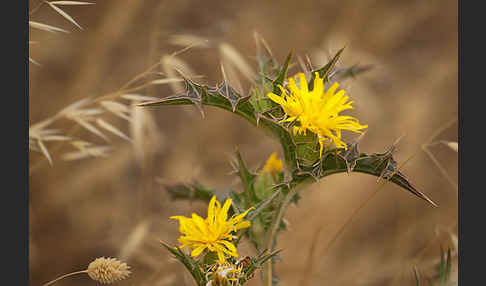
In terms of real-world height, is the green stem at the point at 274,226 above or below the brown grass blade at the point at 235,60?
below

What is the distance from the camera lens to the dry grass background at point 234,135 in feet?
5.03

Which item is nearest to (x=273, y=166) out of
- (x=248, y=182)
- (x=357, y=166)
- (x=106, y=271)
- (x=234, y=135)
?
(x=248, y=182)

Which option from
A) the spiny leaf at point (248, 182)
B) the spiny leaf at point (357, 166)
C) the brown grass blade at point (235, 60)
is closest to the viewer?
the spiny leaf at point (357, 166)

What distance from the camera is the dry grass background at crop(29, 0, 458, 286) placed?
1.53m

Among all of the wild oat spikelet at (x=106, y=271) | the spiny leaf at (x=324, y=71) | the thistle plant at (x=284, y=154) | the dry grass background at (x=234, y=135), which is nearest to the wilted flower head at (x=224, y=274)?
the thistle plant at (x=284, y=154)

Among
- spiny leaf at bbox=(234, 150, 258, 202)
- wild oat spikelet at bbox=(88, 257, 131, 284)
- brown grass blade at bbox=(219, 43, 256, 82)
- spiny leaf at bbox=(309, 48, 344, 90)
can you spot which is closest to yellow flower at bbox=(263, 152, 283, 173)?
spiny leaf at bbox=(234, 150, 258, 202)

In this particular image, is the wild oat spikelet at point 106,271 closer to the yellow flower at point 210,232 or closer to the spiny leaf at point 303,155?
the yellow flower at point 210,232

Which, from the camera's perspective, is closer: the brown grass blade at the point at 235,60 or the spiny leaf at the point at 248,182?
the spiny leaf at the point at 248,182

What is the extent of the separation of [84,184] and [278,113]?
3.27ft

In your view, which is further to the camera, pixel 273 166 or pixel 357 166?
pixel 273 166

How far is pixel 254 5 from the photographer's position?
1.87 metres

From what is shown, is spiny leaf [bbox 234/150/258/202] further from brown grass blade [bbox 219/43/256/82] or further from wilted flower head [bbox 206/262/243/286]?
brown grass blade [bbox 219/43/256/82]

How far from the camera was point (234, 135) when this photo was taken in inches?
71.2

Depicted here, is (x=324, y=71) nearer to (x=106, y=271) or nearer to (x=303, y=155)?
(x=303, y=155)
